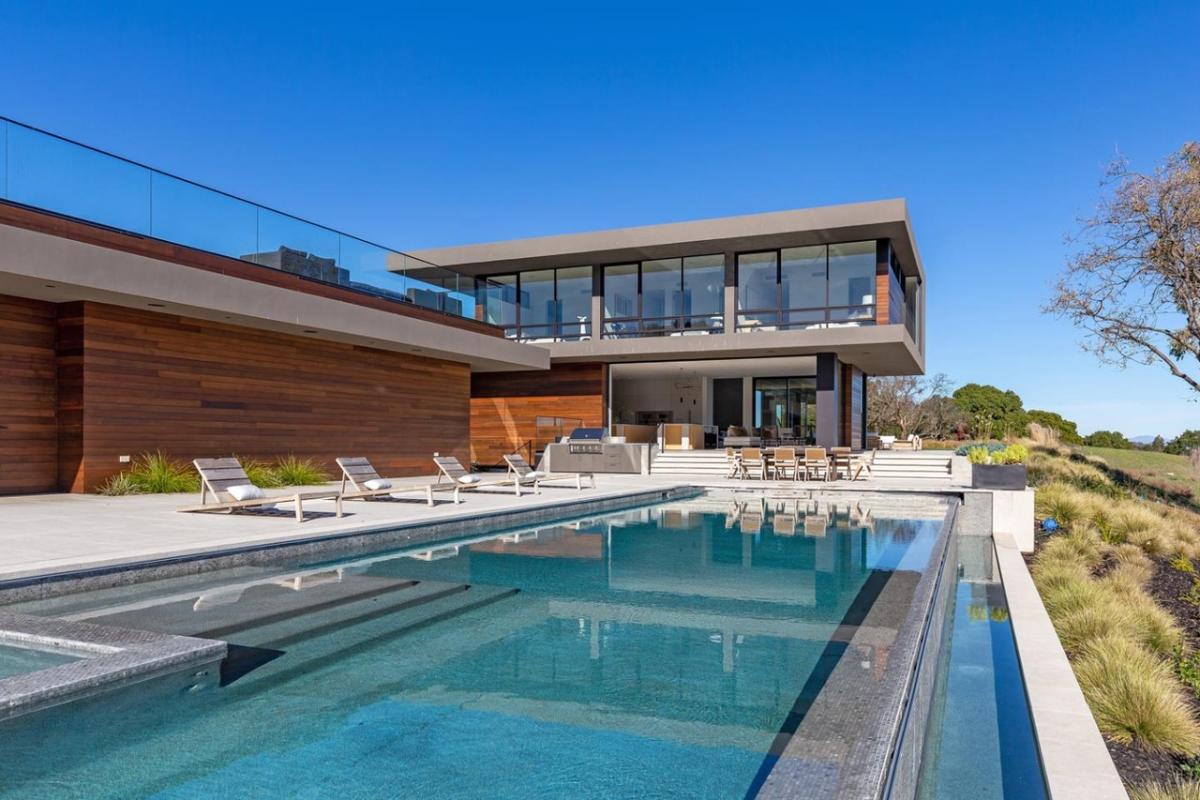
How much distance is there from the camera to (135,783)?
10.3 ft

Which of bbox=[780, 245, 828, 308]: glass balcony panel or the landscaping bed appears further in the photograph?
bbox=[780, 245, 828, 308]: glass balcony panel

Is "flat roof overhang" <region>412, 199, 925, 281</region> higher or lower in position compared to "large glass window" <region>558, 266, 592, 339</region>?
higher

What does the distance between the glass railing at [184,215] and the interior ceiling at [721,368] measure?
937cm

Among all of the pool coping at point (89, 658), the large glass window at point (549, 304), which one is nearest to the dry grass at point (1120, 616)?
the pool coping at point (89, 658)

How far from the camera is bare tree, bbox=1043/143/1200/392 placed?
1709 cm

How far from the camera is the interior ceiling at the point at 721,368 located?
2491cm

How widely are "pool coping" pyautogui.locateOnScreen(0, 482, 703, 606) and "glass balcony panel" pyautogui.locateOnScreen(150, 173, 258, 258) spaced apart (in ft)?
23.9

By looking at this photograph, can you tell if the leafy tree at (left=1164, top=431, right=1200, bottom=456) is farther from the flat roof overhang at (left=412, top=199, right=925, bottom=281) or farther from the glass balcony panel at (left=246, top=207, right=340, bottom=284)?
the glass balcony panel at (left=246, top=207, right=340, bottom=284)

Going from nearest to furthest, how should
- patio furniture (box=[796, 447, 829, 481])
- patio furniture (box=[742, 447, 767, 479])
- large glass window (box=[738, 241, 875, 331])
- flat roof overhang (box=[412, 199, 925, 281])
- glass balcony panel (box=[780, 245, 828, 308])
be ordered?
patio furniture (box=[796, 447, 829, 481]), patio furniture (box=[742, 447, 767, 479]), flat roof overhang (box=[412, 199, 925, 281]), large glass window (box=[738, 241, 875, 331]), glass balcony panel (box=[780, 245, 828, 308])

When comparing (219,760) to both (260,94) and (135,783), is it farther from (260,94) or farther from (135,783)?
(260,94)

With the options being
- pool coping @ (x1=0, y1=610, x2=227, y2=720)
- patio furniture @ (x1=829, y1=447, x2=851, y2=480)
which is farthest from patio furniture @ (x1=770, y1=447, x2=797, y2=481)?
pool coping @ (x1=0, y1=610, x2=227, y2=720)

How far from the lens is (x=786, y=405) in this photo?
3017cm

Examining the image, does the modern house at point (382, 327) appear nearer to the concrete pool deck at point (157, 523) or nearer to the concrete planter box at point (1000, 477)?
the concrete pool deck at point (157, 523)

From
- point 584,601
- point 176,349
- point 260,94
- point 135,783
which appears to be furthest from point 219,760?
point 260,94
